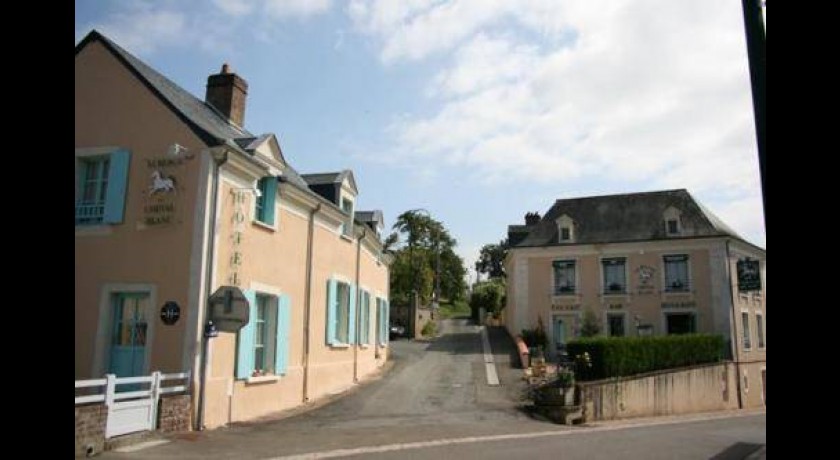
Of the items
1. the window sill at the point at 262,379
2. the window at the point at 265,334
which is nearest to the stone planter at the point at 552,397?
the window sill at the point at 262,379

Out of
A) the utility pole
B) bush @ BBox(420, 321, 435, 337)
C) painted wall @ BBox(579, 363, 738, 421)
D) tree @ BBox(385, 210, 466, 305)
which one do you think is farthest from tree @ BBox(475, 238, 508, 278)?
the utility pole

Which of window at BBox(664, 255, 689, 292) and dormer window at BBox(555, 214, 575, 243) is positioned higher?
dormer window at BBox(555, 214, 575, 243)

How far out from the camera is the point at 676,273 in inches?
1193

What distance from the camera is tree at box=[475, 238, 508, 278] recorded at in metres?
82.4

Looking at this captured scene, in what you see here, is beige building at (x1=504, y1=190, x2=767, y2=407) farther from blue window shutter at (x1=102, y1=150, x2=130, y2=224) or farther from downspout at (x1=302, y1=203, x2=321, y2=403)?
blue window shutter at (x1=102, y1=150, x2=130, y2=224)

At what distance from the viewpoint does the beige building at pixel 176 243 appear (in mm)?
11367

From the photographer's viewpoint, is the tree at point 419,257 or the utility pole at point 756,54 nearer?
the utility pole at point 756,54

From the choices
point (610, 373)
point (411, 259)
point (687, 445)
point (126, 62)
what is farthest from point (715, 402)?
point (126, 62)

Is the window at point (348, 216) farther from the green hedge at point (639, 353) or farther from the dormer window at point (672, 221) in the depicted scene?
the dormer window at point (672, 221)

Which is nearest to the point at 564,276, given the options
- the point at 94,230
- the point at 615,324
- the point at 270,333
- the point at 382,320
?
the point at 615,324

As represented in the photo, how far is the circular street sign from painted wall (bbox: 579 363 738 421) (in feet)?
35.9

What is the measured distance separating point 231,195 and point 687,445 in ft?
33.8

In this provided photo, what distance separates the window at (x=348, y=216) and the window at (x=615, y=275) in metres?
16.2
